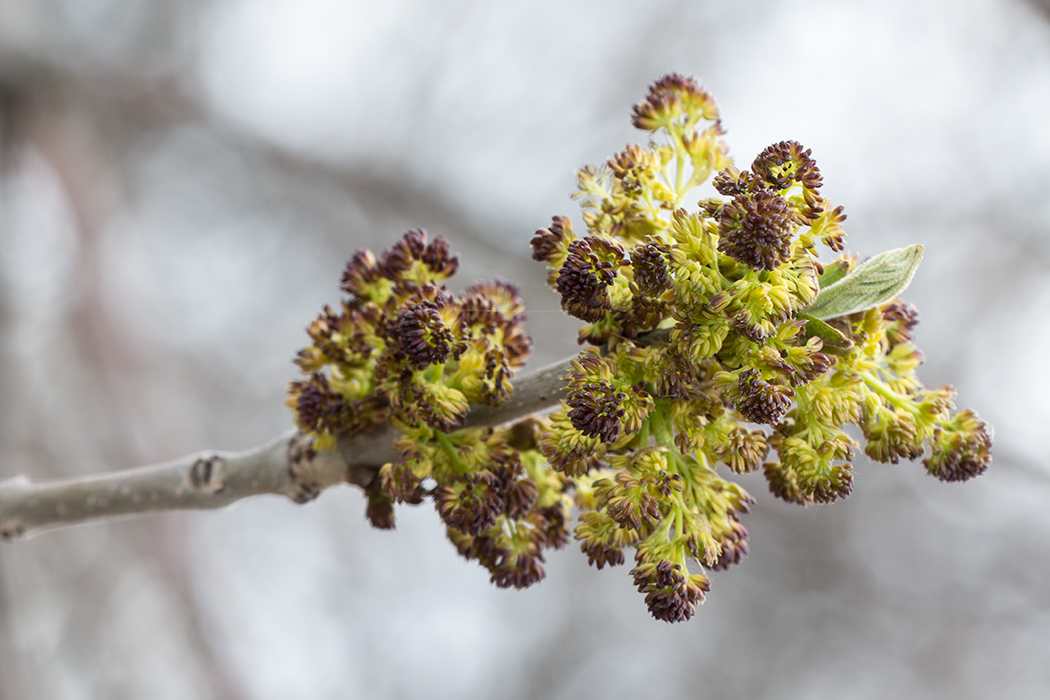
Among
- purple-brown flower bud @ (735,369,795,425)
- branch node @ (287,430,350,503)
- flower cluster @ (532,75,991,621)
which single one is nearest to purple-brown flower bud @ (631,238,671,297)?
flower cluster @ (532,75,991,621)

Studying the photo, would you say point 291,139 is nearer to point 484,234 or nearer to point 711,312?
point 484,234

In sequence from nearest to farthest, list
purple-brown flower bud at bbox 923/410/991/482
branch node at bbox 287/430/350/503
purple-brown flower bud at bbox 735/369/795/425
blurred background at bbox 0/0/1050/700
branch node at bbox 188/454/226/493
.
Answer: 1. purple-brown flower bud at bbox 735/369/795/425
2. purple-brown flower bud at bbox 923/410/991/482
3. branch node at bbox 287/430/350/503
4. branch node at bbox 188/454/226/493
5. blurred background at bbox 0/0/1050/700

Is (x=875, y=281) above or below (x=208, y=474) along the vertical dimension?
above

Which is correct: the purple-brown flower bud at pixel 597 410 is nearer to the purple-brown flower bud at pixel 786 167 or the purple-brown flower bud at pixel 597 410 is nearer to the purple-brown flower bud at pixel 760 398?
the purple-brown flower bud at pixel 760 398

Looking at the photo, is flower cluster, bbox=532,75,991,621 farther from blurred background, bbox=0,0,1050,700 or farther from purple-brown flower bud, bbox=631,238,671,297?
blurred background, bbox=0,0,1050,700

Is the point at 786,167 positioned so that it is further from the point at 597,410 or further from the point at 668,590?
the point at 668,590

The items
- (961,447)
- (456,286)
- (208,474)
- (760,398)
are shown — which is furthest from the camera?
(456,286)

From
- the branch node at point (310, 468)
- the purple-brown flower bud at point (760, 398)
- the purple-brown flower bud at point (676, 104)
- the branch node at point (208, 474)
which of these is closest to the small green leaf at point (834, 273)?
the purple-brown flower bud at point (760, 398)

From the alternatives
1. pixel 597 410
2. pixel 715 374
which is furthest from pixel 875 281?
pixel 597 410
